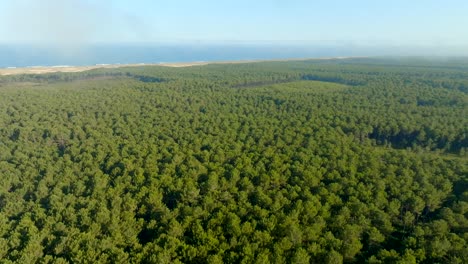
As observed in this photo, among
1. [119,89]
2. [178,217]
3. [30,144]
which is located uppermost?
[119,89]

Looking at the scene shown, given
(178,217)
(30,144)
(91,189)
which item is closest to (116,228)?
(178,217)

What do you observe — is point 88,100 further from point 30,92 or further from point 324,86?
point 324,86

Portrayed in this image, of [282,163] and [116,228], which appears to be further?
[282,163]

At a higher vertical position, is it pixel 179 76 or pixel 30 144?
pixel 179 76

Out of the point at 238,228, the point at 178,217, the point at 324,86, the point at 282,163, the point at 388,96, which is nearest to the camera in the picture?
the point at 238,228

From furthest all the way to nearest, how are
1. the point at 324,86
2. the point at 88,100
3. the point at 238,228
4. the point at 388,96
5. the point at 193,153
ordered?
the point at 324,86 < the point at 388,96 < the point at 88,100 < the point at 193,153 < the point at 238,228

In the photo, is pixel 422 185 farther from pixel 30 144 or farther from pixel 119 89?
pixel 119 89
